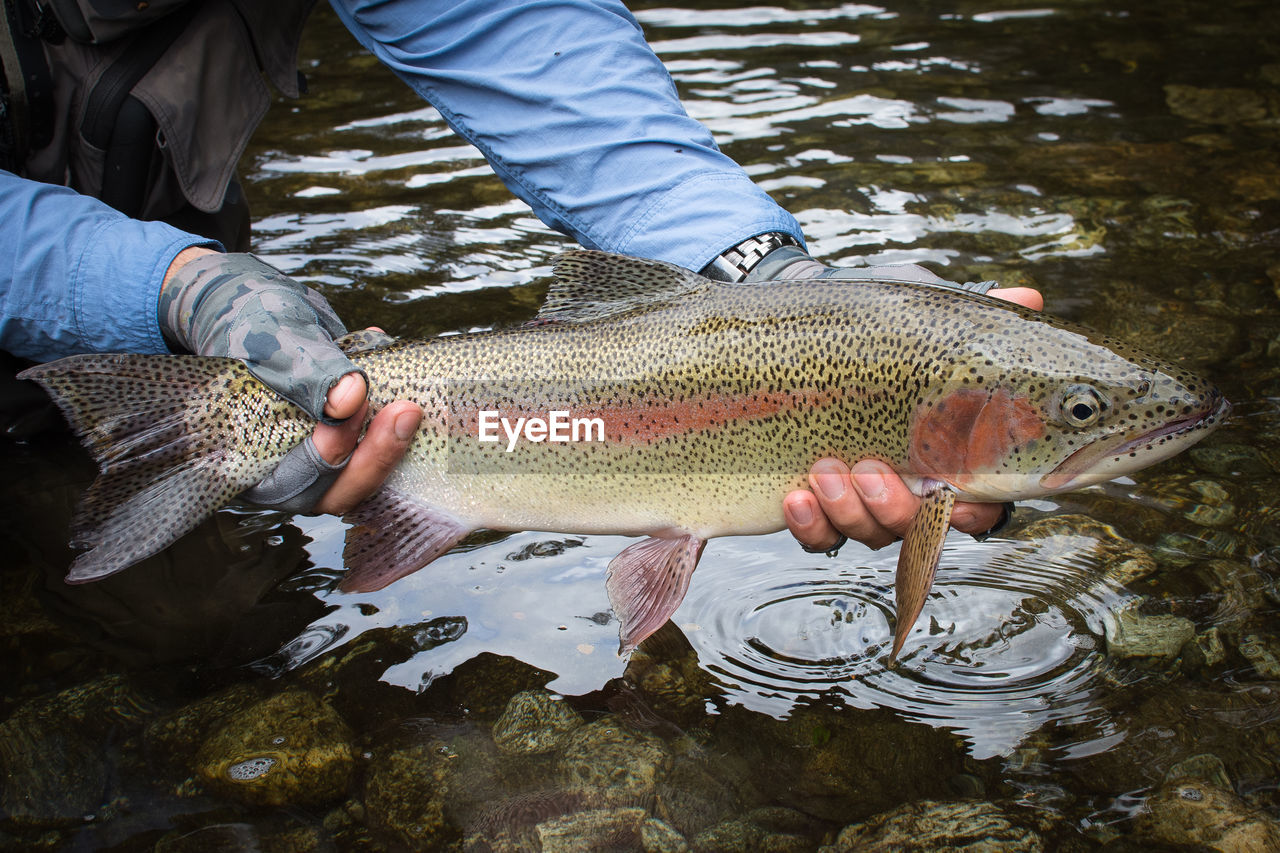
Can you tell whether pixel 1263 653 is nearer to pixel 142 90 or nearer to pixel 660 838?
pixel 660 838

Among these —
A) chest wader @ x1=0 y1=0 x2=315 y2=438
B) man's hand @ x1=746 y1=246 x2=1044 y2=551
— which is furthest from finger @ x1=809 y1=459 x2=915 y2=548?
chest wader @ x1=0 y1=0 x2=315 y2=438

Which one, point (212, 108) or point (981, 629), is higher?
point (212, 108)

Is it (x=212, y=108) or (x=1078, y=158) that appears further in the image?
(x=1078, y=158)

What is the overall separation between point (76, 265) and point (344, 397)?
3.87 ft

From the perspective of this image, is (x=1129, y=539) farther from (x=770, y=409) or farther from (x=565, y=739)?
(x=565, y=739)

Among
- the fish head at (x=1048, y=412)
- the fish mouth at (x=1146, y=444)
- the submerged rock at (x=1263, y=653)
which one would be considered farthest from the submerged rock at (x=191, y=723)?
the submerged rock at (x=1263, y=653)

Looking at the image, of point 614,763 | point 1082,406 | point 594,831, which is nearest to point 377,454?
point 614,763

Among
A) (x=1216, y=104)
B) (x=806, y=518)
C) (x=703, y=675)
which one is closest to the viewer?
(x=806, y=518)

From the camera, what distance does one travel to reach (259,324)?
3229 mm

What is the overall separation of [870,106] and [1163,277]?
9.58ft

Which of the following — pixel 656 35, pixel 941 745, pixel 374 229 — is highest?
pixel 656 35

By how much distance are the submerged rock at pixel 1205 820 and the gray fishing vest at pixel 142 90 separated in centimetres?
396

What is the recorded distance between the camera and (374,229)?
6523mm

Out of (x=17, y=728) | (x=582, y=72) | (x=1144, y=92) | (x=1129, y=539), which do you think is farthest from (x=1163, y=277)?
(x=17, y=728)
